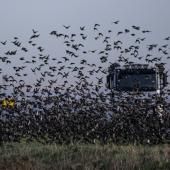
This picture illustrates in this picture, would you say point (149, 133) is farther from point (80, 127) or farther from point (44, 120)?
point (44, 120)

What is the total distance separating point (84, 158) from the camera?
13.9 meters

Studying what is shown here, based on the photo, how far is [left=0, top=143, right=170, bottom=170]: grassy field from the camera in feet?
41.5

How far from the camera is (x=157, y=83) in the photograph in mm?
21234

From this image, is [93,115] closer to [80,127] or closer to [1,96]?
[80,127]

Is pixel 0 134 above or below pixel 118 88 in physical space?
below

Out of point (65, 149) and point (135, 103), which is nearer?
point (65, 149)

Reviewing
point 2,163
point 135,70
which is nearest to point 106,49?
point 135,70

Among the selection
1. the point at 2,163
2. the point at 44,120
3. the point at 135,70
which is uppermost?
the point at 135,70

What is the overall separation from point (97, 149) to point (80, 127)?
6.59 m

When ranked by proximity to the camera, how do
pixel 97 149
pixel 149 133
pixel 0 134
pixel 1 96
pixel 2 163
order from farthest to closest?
1. pixel 1 96
2. pixel 0 134
3. pixel 149 133
4. pixel 97 149
5. pixel 2 163

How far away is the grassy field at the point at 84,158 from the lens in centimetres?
1264

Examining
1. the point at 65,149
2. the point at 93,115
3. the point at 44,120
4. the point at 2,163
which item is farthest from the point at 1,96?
the point at 2,163

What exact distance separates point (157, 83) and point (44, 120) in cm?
530

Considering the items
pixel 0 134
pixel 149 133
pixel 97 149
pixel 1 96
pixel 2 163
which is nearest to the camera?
pixel 2 163
